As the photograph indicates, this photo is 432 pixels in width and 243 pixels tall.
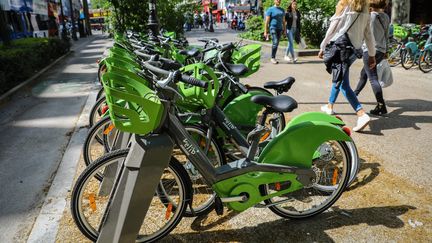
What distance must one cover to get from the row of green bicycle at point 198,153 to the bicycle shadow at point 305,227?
112 millimetres

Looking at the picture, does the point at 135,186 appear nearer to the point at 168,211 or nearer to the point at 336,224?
the point at 168,211

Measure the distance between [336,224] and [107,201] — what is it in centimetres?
196

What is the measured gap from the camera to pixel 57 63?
13734mm

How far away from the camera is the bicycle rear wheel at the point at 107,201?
8.39 feet

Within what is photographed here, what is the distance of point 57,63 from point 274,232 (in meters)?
13.1

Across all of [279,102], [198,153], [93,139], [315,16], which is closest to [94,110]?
[93,139]

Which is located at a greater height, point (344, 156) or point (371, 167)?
point (344, 156)

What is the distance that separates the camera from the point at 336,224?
3.06m

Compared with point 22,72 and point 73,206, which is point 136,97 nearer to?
point 73,206

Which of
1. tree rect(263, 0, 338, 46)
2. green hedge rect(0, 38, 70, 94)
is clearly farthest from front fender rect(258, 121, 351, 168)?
tree rect(263, 0, 338, 46)

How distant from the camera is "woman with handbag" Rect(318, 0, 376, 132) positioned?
4793 millimetres

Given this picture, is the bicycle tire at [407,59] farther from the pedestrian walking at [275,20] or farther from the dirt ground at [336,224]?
the dirt ground at [336,224]

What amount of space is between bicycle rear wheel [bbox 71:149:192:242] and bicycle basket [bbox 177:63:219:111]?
27.8 inches

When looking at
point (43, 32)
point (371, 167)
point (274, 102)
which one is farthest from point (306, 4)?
point (43, 32)
